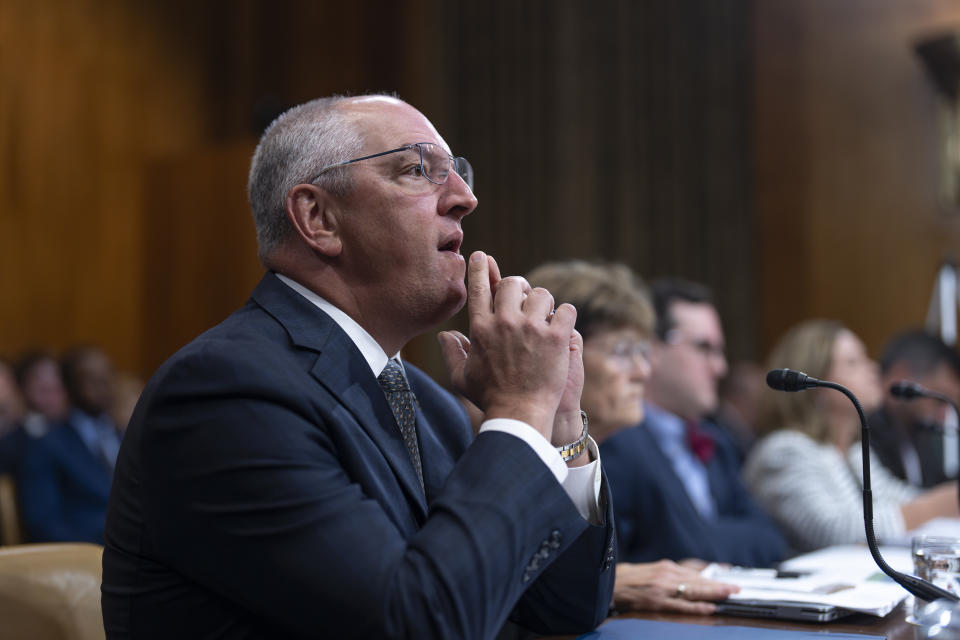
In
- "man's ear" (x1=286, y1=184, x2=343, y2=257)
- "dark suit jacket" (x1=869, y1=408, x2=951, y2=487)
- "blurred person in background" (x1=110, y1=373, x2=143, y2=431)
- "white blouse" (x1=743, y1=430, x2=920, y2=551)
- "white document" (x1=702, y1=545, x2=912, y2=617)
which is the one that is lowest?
"blurred person in background" (x1=110, y1=373, x2=143, y2=431)

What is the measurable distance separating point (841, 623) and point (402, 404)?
0.75 meters

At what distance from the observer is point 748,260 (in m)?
8.05

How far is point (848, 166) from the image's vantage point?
25.4 ft

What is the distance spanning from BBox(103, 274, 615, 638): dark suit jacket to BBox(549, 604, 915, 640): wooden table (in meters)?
0.40

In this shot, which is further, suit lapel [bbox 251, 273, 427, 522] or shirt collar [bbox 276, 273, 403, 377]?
shirt collar [bbox 276, 273, 403, 377]

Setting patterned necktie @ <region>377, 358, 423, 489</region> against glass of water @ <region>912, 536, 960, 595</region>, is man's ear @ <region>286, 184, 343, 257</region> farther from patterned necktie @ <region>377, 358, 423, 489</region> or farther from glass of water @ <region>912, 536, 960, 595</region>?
glass of water @ <region>912, 536, 960, 595</region>

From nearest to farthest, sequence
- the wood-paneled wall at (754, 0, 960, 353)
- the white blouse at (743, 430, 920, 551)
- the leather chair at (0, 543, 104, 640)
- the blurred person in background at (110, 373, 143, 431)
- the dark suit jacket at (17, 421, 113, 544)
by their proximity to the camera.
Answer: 1. the leather chair at (0, 543, 104, 640)
2. the white blouse at (743, 430, 920, 551)
3. the dark suit jacket at (17, 421, 113, 544)
4. the blurred person in background at (110, 373, 143, 431)
5. the wood-paneled wall at (754, 0, 960, 353)

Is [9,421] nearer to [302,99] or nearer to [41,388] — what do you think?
[41,388]

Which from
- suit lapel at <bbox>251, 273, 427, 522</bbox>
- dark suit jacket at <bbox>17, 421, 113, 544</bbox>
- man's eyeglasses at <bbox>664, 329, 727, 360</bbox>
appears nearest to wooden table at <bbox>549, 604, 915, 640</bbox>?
suit lapel at <bbox>251, 273, 427, 522</bbox>

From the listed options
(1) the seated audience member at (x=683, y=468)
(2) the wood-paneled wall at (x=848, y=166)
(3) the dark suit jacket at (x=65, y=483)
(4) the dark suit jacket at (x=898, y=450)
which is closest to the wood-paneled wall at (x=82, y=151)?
(3) the dark suit jacket at (x=65, y=483)

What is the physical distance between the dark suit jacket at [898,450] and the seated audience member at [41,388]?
4.34 m

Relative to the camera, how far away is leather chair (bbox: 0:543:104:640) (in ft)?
4.78

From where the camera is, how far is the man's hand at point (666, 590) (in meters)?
1.64

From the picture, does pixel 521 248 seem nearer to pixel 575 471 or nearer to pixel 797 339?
pixel 797 339
